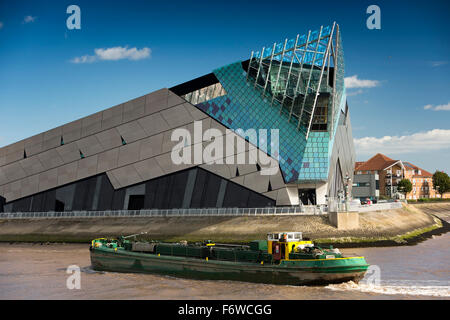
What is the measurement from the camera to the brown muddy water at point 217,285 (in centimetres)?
2491

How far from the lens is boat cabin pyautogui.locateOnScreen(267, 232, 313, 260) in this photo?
28672mm

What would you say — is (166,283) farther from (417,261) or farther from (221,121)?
(221,121)

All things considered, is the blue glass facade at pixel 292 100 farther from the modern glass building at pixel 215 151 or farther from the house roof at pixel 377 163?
the house roof at pixel 377 163

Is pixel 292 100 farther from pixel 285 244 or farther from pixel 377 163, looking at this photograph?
pixel 377 163

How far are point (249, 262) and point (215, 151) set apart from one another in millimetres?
32547

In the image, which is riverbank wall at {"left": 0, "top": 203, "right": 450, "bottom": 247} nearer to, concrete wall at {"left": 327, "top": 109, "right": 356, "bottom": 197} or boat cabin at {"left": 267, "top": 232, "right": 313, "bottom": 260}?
concrete wall at {"left": 327, "top": 109, "right": 356, "bottom": 197}

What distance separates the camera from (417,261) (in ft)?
114

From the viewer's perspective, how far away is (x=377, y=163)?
130m

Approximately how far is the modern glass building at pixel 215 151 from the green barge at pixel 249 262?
2503 cm

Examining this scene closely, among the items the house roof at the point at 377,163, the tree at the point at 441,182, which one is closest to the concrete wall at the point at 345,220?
the house roof at the point at 377,163

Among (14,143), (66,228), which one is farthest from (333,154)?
(14,143)

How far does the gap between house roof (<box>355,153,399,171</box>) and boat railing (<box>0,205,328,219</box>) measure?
80.0 metres

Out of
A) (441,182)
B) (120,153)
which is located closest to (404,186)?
(441,182)

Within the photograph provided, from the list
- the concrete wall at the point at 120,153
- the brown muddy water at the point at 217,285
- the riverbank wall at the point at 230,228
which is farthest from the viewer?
the concrete wall at the point at 120,153
